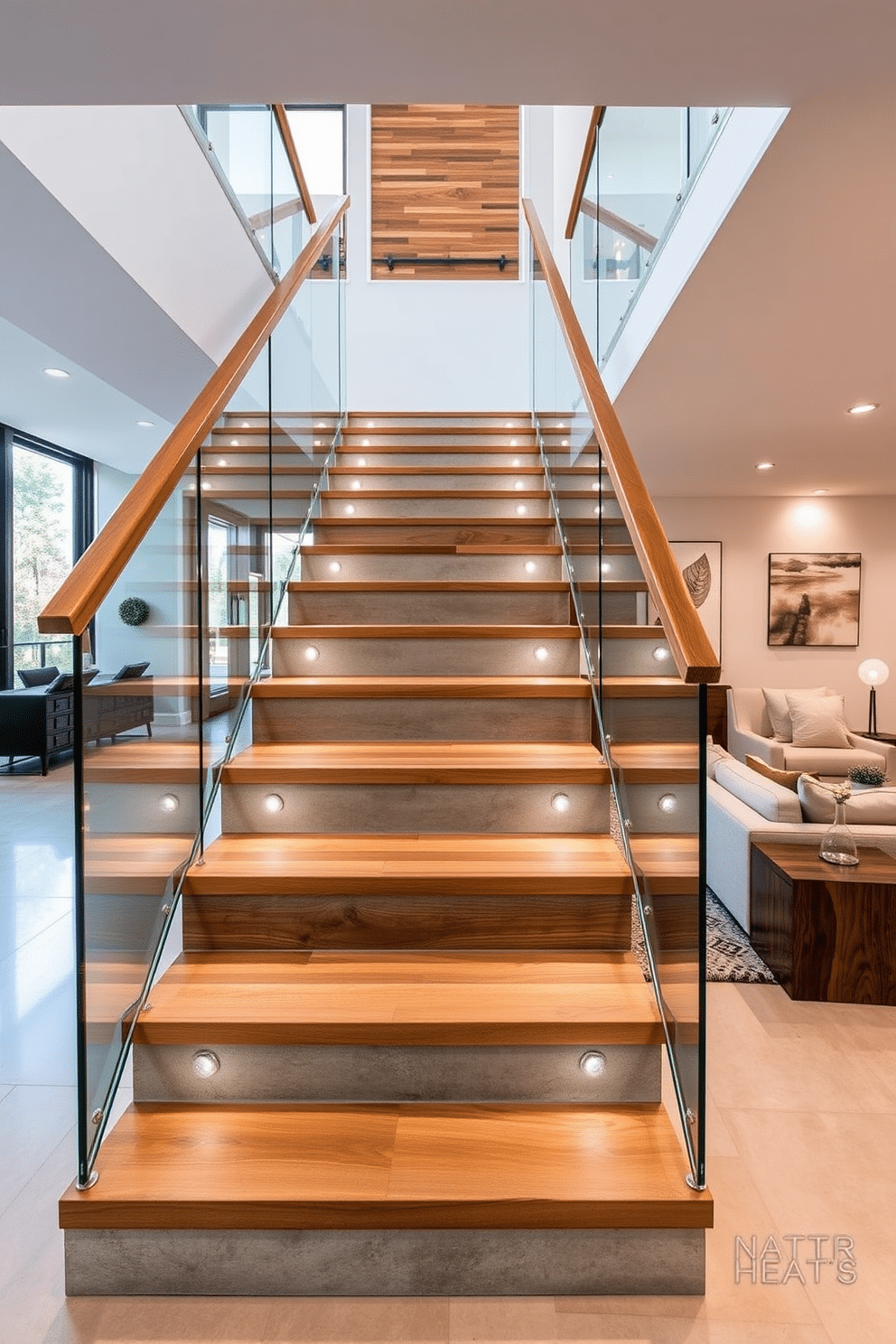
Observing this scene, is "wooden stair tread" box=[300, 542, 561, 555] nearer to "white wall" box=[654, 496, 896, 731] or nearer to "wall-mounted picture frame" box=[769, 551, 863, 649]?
"white wall" box=[654, 496, 896, 731]

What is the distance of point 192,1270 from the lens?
4.68ft

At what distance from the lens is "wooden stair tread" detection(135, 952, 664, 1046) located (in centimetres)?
162

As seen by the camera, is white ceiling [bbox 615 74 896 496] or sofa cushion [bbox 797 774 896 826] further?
sofa cushion [bbox 797 774 896 826]

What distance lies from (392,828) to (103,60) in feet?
6.40

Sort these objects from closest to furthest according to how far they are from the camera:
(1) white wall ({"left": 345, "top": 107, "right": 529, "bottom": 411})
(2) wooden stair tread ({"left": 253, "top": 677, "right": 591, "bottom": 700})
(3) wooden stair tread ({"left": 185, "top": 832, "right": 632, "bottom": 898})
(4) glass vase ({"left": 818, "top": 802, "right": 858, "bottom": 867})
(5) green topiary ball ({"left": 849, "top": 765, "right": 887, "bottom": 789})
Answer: (3) wooden stair tread ({"left": 185, "top": 832, "right": 632, "bottom": 898}), (2) wooden stair tread ({"left": 253, "top": 677, "right": 591, "bottom": 700}), (4) glass vase ({"left": 818, "top": 802, "right": 858, "bottom": 867}), (5) green topiary ball ({"left": 849, "top": 765, "right": 887, "bottom": 789}), (1) white wall ({"left": 345, "top": 107, "right": 529, "bottom": 411})

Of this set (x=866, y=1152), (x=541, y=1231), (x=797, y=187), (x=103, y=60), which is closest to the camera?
(x=541, y=1231)

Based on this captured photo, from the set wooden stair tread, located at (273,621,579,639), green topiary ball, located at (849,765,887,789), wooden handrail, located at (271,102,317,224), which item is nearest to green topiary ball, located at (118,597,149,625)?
wooden stair tread, located at (273,621,579,639)

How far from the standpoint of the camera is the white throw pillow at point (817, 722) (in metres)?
6.21

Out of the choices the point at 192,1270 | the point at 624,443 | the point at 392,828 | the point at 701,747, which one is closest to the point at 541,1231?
the point at 192,1270

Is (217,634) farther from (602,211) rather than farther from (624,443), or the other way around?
(602,211)

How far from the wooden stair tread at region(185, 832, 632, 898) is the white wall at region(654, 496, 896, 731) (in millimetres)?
5504

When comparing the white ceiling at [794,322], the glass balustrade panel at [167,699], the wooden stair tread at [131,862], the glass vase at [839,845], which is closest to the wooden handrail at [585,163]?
the white ceiling at [794,322]

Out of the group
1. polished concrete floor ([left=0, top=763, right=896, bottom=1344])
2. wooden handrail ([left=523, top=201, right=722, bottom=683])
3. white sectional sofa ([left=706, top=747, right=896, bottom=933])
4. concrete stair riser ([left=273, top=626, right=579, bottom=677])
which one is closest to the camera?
polished concrete floor ([left=0, top=763, right=896, bottom=1344])

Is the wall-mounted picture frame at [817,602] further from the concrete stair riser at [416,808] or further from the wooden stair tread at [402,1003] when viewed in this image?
the wooden stair tread at [402,1003]
